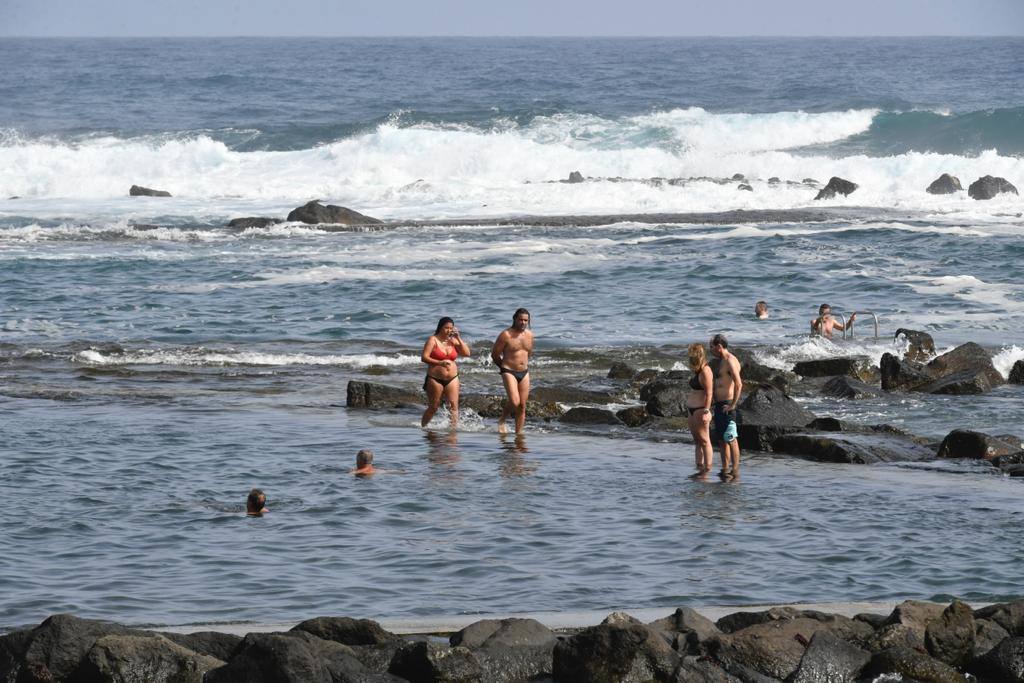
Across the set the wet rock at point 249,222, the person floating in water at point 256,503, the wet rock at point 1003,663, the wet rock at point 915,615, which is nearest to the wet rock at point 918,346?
the person floating in water at point 256,503

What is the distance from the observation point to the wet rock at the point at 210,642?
8289mm

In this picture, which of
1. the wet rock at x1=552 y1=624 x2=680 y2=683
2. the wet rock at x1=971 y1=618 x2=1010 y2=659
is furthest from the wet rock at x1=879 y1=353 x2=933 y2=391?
the wet rock at x1=552 y1=624 x2=680 y2=683

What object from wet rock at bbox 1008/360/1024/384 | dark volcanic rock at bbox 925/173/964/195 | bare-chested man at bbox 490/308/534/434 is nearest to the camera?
bare-chested man at bbox 490/308/534/434

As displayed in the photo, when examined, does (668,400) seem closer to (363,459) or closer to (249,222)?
(363,459)

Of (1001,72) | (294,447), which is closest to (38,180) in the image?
(294,447)

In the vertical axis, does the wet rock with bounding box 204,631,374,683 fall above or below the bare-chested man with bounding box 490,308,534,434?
below

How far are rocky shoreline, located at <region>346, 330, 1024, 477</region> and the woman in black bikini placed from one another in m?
1.31

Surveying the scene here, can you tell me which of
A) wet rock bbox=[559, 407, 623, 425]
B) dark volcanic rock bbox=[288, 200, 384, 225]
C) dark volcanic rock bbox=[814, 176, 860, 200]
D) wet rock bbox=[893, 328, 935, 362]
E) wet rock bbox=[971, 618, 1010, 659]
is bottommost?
wet rock bbox=[559, 407, 623, 425]

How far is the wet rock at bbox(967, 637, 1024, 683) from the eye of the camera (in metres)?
8.04

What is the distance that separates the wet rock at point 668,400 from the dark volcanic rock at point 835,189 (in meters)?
27.5

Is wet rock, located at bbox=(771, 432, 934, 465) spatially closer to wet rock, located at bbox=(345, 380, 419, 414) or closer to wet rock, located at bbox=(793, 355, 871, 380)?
wet rock, located at bbox=(793, 355, 871, 380)

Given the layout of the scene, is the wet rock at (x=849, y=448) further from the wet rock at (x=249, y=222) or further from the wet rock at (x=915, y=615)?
the wet rock at (x=249, y=222)

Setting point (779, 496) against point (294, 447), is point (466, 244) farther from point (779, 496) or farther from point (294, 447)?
point (779, 496)

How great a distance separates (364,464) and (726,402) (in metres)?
3.69
